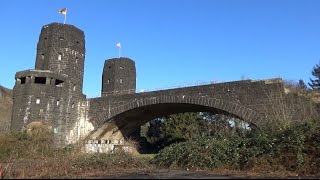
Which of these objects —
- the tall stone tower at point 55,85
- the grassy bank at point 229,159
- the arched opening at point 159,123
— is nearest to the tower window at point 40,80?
the tall stone tower at point 55,85

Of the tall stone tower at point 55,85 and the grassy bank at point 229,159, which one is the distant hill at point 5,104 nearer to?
the tall stone tower at point 55,85

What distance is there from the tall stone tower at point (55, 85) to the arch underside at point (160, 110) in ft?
9.73

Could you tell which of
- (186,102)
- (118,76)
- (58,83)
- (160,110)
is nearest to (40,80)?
(58,83)

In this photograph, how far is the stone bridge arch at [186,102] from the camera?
96.8 ft

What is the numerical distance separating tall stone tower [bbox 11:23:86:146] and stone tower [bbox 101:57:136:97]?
10983 mm

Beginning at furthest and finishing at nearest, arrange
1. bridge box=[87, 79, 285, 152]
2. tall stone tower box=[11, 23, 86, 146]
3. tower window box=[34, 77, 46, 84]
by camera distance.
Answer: tower window box=[34, 77, 46, 84], tall stone tower box=[11, 23, 86, 146], bridge box=[87, 79, 285, 152]

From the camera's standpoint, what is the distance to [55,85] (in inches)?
1511

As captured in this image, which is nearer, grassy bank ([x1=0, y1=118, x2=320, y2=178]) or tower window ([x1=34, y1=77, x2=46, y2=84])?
grassy bank ([x1=0, y1=118, x2=320, y2=178])

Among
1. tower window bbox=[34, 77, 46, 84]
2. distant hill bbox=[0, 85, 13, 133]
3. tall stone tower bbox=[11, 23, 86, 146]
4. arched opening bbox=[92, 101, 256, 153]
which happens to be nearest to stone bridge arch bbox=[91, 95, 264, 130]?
arched opening bbox=[92, 101, 256, 153]

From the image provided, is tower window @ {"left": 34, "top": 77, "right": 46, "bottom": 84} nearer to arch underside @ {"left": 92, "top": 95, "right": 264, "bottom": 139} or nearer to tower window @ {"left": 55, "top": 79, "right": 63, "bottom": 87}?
tower window @ {"left": 55, "top": 79, "right": 63, "bottom": 87}

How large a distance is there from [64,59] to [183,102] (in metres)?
12.9

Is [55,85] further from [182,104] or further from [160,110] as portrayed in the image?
[182,104]

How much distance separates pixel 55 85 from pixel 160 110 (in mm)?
9918

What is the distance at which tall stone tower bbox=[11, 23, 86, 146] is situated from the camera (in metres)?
37.4
